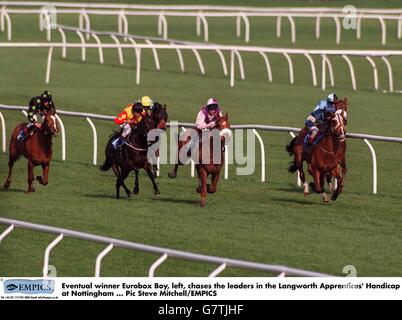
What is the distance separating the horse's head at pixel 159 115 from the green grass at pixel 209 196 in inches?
36.2

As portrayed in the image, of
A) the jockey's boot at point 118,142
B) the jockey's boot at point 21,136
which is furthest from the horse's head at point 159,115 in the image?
the jockey's boot at point 21,136

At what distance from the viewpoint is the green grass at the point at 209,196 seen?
48.0 ft

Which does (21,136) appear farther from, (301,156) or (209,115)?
(301,156)

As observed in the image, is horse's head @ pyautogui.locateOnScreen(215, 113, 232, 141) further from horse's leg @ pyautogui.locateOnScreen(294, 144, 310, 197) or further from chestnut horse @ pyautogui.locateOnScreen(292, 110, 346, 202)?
horse's leg @ pyautogui.locateOnScreen(294, 144, 310, 197)

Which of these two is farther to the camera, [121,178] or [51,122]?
[121,178]

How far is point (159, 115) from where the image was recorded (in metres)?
17.6

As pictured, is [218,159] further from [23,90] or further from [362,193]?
[23,90]

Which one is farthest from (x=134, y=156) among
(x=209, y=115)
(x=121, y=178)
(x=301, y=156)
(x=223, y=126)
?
(x=301, y=156)

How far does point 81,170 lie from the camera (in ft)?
66.9

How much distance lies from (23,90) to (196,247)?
12412 mm

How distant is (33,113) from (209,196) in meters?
2.31

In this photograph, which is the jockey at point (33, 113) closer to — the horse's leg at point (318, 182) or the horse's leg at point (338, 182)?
the horse's leg at point (318, 182)

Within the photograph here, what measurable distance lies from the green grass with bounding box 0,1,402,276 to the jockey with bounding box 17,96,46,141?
72 cm
